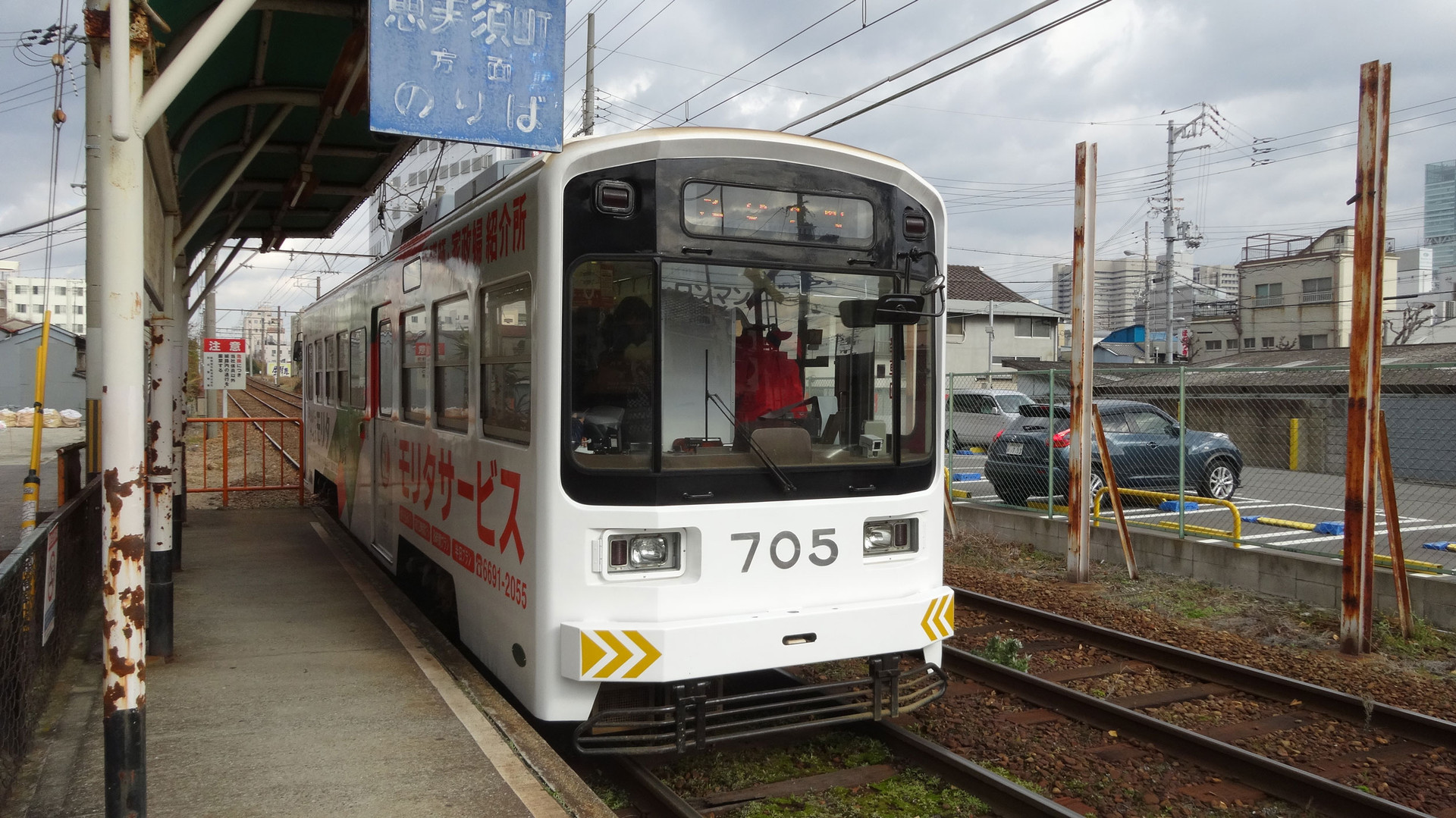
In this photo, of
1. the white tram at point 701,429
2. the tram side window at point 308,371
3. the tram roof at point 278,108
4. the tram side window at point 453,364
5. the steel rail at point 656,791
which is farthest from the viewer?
the tram side window at point 308,371

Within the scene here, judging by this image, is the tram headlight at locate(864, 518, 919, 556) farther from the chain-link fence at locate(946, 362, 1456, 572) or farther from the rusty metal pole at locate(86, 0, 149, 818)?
the chain-link fence at locate(946, 362, 1456, 572)

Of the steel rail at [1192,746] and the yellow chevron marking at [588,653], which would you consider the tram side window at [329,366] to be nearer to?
the steel rail at [1192,746]

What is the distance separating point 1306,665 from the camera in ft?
23.4

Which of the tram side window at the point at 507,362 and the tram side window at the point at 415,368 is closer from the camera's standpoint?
the tram side window at the point at 507,362

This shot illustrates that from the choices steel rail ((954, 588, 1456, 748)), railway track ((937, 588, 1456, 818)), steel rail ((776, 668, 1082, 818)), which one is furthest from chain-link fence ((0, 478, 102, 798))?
steel rail ((954, 588, 1456, 748))

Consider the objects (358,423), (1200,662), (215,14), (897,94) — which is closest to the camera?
(215,14)

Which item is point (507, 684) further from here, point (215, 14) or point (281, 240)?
point (281, 240)

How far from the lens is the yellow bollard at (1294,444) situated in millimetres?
14258

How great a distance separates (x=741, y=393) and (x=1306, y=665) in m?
4.73

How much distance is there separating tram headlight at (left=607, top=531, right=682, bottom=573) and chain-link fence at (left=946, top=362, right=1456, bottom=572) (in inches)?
284

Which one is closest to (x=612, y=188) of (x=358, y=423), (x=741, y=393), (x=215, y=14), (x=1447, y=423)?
(x=741, y=393)

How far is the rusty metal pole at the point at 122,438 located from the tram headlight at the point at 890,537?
3.11m

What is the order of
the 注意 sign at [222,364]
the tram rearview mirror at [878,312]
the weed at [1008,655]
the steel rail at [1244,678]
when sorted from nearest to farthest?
1. the tram rearview mirror at [878,312]
2. the steel rail at [1244,678]
3. the weed at [1008,655]
4. the 注意 sign at [222,364]

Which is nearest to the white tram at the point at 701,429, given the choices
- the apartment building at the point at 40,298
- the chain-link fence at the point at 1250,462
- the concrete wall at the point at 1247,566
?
the concrete wall at the point at 1247,566
